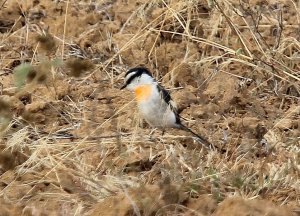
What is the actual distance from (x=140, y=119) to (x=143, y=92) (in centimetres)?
21

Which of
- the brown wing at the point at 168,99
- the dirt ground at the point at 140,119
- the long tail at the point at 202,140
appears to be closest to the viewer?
the dirt ground at the point at 140,119

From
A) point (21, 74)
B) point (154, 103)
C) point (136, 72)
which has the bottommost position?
point (154, 103)

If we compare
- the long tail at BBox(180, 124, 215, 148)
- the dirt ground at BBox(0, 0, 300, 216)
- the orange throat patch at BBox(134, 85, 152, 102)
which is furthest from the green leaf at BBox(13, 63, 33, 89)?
the orange throat patch at BBox(134, 85, 152, 102)

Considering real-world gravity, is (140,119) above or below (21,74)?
below

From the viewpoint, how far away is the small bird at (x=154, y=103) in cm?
670

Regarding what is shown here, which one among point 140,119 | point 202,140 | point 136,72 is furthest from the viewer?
point 136,72

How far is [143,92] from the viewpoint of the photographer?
682 cm

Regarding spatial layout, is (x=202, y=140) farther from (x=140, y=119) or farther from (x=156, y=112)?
(x=140, y=119)

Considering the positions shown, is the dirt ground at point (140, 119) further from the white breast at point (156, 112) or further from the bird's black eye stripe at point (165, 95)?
the bird's black eye stripe at point (165, 95)

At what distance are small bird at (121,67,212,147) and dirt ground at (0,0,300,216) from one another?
112 millimetres

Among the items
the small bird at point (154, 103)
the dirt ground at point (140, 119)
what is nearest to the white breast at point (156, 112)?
the small bird at point (154, 103)

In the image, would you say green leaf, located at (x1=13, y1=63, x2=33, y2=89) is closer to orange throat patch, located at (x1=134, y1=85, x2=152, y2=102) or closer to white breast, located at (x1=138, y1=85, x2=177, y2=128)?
white breast, located at (x1=138, y1=85, x2=177, y2=128)

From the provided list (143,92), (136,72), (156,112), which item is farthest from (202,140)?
(136,72)

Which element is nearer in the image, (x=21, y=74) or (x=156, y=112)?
(x=21, y=74)
